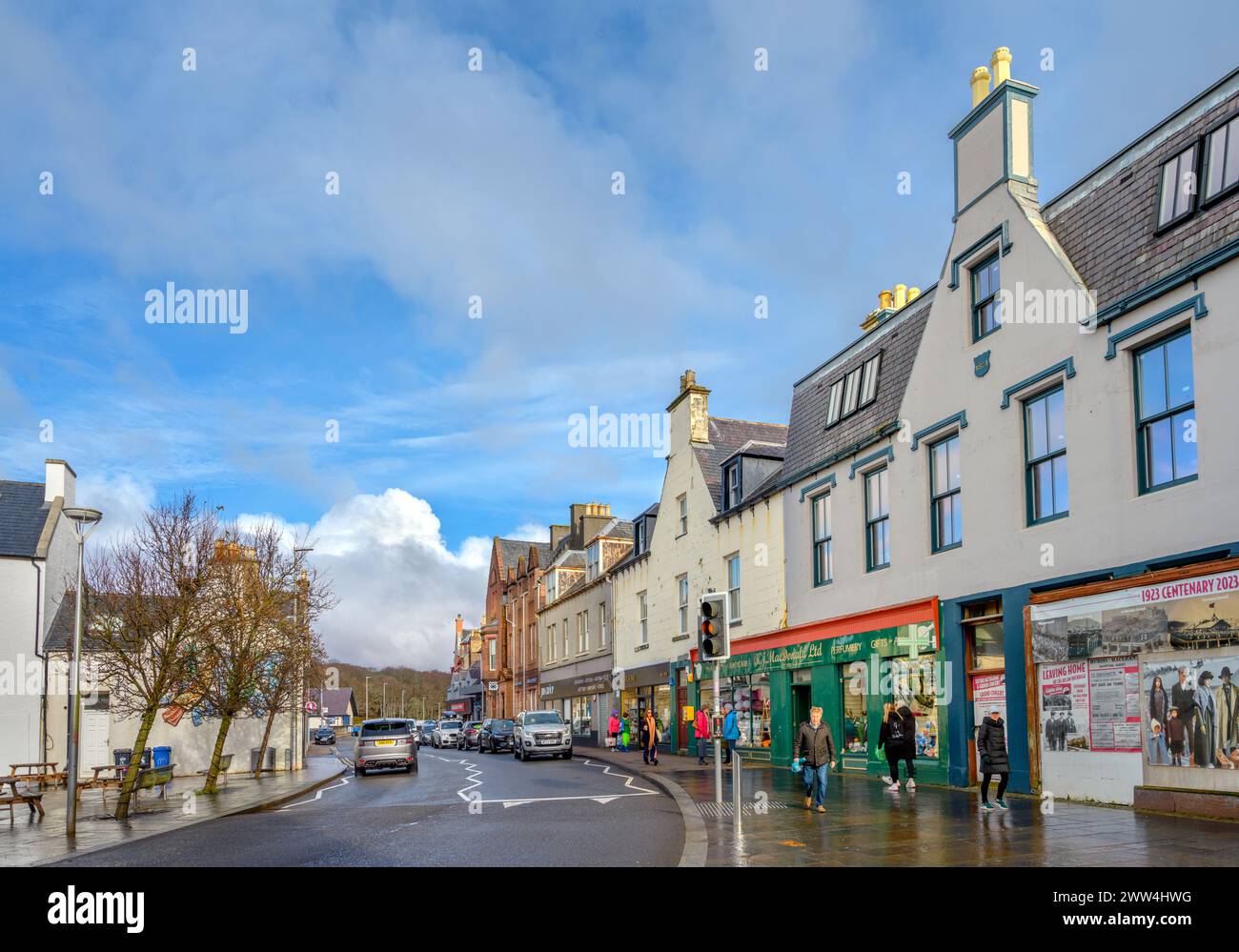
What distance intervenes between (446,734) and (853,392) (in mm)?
42439

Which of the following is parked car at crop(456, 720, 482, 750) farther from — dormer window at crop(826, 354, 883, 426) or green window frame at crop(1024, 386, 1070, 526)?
green window frame at crop(1024, 386, 1070, 526)

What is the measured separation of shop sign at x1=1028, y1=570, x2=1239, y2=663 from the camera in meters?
12.9

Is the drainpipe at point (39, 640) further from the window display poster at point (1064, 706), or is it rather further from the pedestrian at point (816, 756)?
the window display poster at point (1064, 706)

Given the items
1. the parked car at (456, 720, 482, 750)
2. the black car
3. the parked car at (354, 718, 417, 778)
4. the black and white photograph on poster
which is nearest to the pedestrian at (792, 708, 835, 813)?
the black and white photograph on poster

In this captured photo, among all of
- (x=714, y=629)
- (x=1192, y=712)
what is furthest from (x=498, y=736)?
(x=1192, y=712)

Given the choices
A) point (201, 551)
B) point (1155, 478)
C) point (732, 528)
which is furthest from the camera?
point (732, 528)

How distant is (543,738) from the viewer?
1385 inches

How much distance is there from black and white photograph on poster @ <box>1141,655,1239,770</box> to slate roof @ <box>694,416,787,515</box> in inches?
692

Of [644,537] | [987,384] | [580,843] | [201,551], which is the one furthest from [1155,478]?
[644,537]

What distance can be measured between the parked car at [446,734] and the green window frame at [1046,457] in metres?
46.2

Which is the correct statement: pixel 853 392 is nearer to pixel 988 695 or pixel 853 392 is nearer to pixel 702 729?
pixel 988 695
